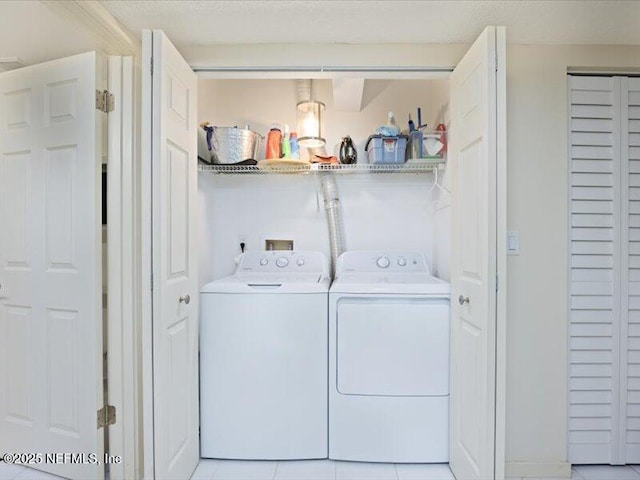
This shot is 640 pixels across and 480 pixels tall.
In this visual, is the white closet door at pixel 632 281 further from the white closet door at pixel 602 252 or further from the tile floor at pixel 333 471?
the tile floor at pixel 333 471

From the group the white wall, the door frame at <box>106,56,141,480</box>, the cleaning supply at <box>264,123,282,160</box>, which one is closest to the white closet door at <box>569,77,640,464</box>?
the white wall

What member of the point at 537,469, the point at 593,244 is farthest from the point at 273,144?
the point at 537,469

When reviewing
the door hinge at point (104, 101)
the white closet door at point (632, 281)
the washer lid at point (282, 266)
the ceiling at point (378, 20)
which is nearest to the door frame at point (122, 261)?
the door hinge at point (104, 101)

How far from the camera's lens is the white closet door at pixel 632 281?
199 cm

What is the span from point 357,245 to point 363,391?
101cm

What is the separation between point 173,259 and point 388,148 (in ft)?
4.60

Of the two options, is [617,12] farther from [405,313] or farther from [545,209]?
[405,313]

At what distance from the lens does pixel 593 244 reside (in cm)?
199

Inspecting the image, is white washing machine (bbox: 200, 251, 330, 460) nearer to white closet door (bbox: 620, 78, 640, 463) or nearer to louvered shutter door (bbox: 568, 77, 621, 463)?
louvered shutter door (bbox: 568, 77, 621, 463)

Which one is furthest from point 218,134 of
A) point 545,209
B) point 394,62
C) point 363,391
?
point 545,209

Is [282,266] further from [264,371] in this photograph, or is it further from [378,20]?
[378,20]

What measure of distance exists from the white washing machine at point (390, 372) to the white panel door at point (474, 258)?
8 centimetres

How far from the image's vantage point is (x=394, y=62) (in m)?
2.00

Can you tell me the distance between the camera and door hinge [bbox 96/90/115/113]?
1.69 m
